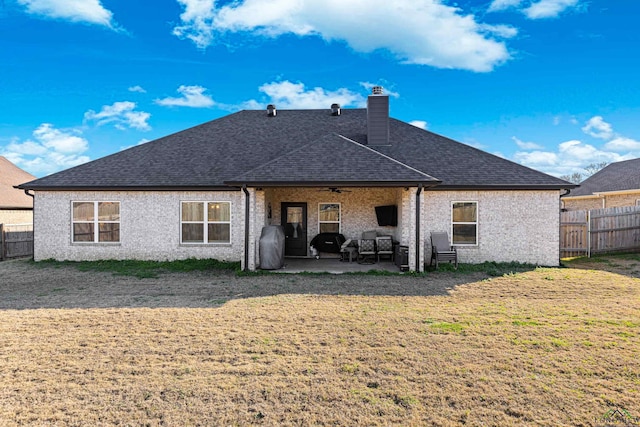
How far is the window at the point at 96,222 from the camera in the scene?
43.0ft

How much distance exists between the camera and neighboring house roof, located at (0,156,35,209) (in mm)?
19070

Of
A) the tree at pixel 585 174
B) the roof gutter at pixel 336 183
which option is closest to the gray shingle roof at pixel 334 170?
the roof gutter at pixel 336 183

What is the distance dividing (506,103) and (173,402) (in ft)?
74.7

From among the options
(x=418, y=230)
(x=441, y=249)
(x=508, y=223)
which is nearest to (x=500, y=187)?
(x=508, y=223)

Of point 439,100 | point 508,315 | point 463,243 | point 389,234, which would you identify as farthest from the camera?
point 439,100

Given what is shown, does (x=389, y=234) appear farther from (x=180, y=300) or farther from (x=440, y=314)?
(x=180, y=300)

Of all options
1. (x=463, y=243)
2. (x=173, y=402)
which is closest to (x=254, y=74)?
(x=463, y=243)

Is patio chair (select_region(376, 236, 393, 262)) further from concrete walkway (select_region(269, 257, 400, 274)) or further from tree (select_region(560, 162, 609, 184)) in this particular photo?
tree (select_region(560, 162, 609, 184))

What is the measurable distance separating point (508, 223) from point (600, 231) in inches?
219

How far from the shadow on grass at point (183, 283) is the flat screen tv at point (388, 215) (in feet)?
9.20

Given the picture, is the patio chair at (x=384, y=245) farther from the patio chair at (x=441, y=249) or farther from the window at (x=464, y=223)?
the window at (x=464, y=223)

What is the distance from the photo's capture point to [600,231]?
14.6 meters

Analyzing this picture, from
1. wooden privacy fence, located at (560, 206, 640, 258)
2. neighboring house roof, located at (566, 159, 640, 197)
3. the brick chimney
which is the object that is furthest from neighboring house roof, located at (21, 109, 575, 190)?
neighboring house roof, located at (566, 159, 640, 197)

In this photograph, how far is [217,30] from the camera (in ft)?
54.2
